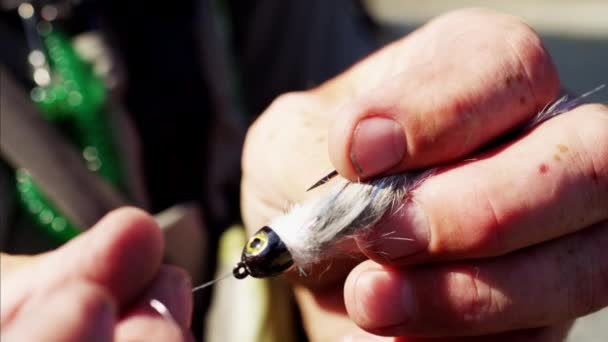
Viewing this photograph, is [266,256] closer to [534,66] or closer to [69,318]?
[69,318]

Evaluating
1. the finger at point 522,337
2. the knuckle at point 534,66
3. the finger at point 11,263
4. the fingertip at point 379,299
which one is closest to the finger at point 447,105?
the knuckle at point 534,66

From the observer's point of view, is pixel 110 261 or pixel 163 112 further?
pixel 163 112

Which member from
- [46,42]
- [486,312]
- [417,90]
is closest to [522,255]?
[486,312]

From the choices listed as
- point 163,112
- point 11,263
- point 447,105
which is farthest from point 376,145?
point 163,112

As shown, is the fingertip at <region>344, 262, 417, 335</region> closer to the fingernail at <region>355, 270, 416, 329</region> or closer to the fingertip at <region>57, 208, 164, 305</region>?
the fingernail at <region>355, 270, 416, 329</region>

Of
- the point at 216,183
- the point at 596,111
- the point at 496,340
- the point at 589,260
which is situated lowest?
the point at 216,183

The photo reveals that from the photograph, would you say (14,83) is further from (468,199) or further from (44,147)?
(468,199)
